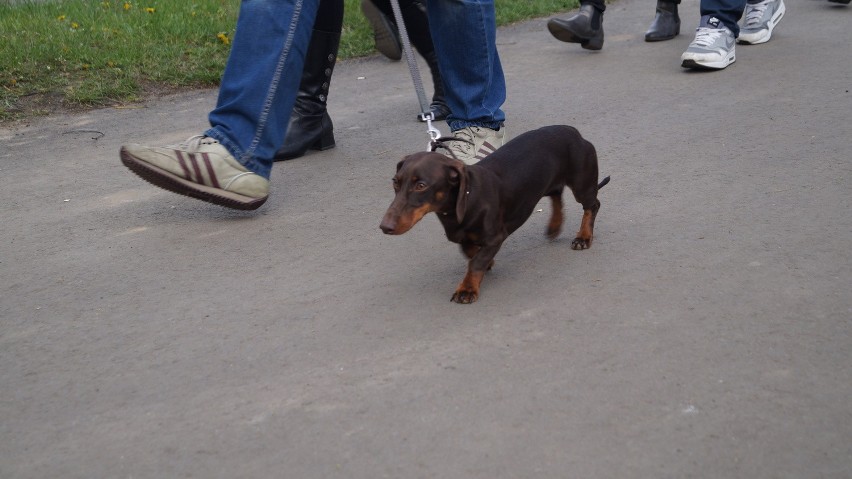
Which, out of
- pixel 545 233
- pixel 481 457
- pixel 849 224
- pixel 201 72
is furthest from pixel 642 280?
pixel 201 72

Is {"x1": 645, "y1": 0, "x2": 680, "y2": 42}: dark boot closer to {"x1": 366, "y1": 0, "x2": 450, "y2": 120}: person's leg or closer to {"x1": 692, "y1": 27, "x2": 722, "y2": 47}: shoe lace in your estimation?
{"x1": 692, "y1": 27, "x2": 722, "y2": 47}: shoe lace

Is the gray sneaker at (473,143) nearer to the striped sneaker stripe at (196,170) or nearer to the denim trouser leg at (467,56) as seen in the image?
the denim trouser leg at (467,56)

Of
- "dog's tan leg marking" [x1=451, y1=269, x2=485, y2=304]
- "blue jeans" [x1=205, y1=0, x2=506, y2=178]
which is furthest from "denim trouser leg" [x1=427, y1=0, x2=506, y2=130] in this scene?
"dog's tan leg marking" [x1=451, y1=269, x2=485, y2=304]

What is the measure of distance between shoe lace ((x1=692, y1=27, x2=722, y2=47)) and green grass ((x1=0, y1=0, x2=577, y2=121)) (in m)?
2.30

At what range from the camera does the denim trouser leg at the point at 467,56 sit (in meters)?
4.54

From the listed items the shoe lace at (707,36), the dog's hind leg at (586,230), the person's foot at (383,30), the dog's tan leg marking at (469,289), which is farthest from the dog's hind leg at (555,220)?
the shoe lace at (707,36)

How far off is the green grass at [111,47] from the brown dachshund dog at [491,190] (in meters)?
3.32

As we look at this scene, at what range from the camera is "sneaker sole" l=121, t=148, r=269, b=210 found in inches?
159

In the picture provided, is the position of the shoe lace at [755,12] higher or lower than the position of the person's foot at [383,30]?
lower

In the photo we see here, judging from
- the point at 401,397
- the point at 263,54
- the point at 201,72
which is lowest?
the point at 201,72

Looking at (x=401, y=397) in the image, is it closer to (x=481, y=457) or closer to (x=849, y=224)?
(x=481, y=457)

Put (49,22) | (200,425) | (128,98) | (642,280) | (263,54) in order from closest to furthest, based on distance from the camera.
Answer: (200,425)
(642,280)
(263,54)
(128,98)
(49,22)

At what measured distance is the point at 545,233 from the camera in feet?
13.1

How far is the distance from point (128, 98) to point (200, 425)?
3.91m
